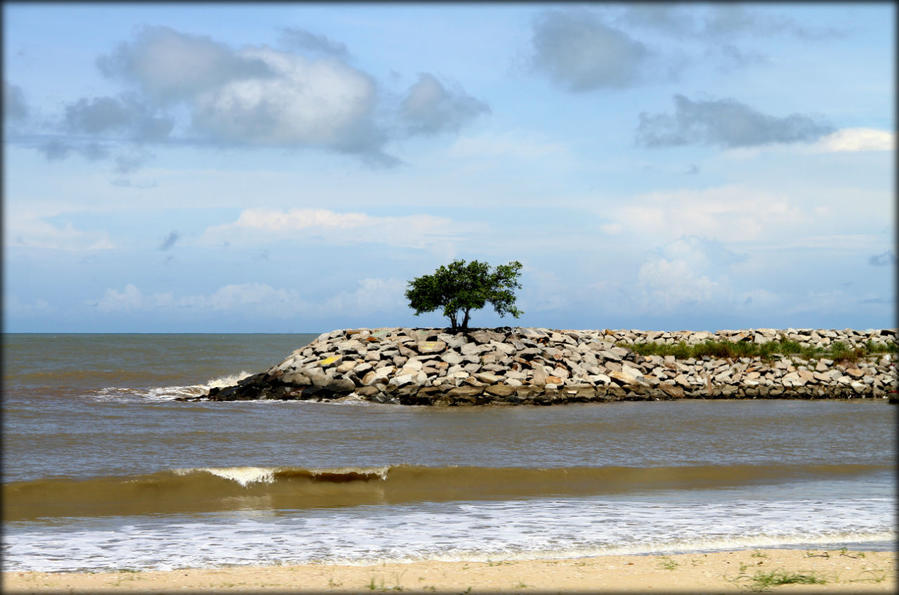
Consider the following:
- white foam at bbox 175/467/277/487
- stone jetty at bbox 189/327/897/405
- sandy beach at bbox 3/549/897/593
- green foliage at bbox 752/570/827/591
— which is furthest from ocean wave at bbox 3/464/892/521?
stone jetty at bbox 189/327/897/405

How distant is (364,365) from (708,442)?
16.0 meters

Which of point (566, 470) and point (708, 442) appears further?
point (708, 442)

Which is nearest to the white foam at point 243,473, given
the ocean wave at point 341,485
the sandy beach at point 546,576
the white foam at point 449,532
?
the ocean wave at point 341,485

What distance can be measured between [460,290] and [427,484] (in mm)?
21436

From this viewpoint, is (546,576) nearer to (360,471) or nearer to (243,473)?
(360,471)

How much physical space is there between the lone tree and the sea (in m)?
8.67

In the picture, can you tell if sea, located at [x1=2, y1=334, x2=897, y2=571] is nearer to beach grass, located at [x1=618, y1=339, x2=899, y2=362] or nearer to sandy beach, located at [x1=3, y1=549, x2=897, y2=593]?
sandy beach, located at [x1=3, y1=549, x2=897, y2=593]

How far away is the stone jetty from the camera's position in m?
32.0

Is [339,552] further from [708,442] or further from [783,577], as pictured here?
[708,442]

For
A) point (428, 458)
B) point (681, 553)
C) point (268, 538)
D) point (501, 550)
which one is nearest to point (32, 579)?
point (268, 538)

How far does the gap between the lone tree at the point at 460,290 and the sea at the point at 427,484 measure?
867 cm

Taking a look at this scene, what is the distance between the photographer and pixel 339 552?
34.8ft

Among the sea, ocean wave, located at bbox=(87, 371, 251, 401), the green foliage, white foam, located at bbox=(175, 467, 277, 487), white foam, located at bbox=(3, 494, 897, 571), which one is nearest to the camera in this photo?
the green foliage

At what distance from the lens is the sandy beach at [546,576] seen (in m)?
8.41
